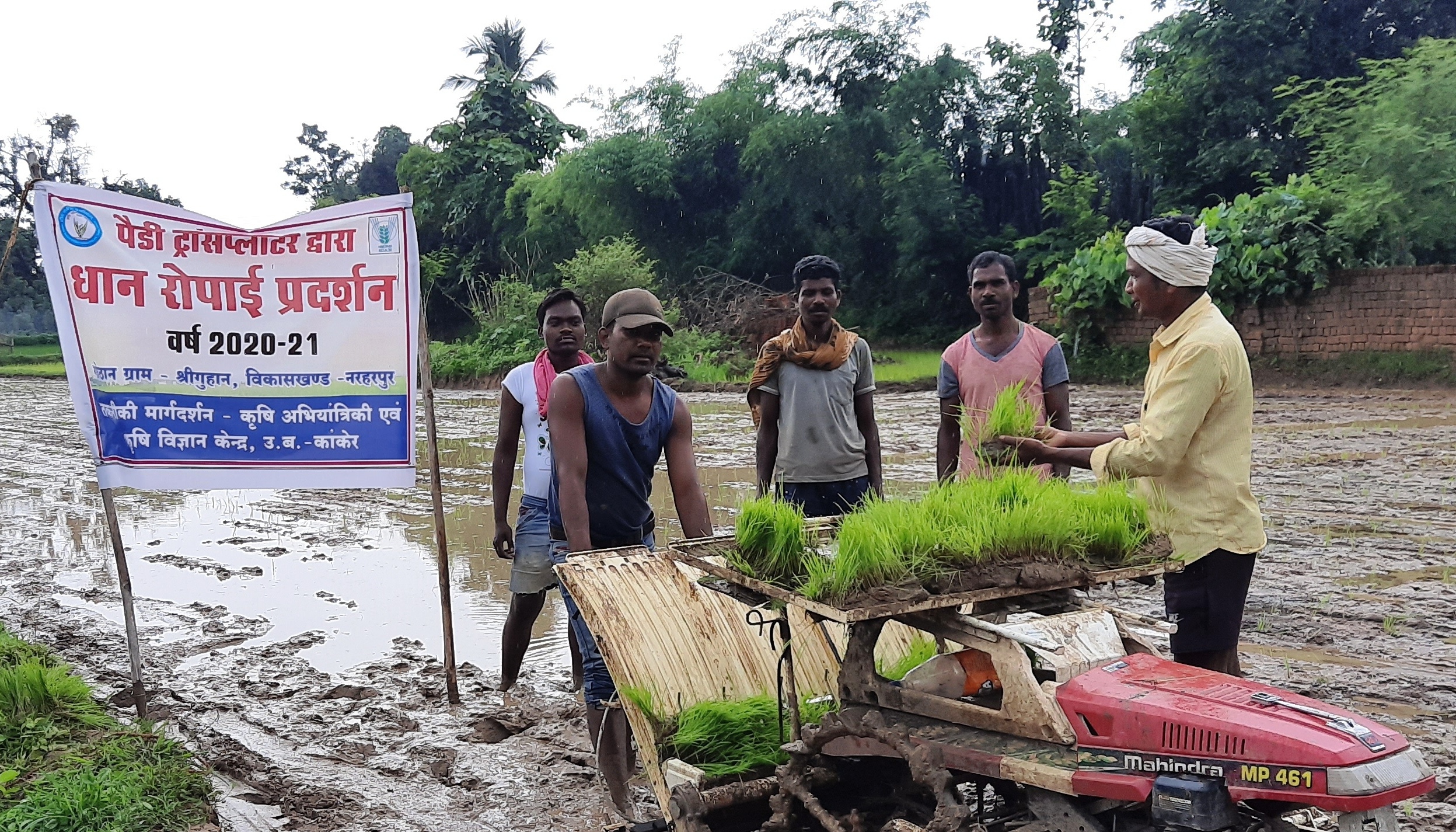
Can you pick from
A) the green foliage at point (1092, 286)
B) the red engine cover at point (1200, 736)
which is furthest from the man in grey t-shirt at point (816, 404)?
the green foliage at point (1092, 286)

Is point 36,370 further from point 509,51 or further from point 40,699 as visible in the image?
point 40,699

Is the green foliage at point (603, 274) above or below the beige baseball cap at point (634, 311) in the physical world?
above

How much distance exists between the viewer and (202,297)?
515 cm

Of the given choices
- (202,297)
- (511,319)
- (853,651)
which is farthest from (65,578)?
(511,319)

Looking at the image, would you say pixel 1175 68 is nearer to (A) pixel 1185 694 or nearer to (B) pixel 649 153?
(B) pixel 649 153

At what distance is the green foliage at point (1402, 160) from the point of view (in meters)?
18.1

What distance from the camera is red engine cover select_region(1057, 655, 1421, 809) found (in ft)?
7.25

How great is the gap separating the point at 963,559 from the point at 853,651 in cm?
45

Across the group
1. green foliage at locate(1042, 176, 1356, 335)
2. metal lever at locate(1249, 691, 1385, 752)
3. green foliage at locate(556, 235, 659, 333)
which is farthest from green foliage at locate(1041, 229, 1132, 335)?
metal lever at locate(1249, 691, 1385, 752)

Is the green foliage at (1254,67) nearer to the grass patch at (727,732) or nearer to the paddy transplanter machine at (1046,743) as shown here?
the grass patch at (727,732)

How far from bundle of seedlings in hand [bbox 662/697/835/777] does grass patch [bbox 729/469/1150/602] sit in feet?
2.20

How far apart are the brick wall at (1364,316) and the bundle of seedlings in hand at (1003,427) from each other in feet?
55.5

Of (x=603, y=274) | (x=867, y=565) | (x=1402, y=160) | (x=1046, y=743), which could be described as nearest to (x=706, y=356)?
(x=603, y=274)

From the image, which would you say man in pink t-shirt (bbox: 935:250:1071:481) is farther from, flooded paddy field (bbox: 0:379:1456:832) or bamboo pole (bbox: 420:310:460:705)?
bamboo pole (bbox: 420:310:460:705)
